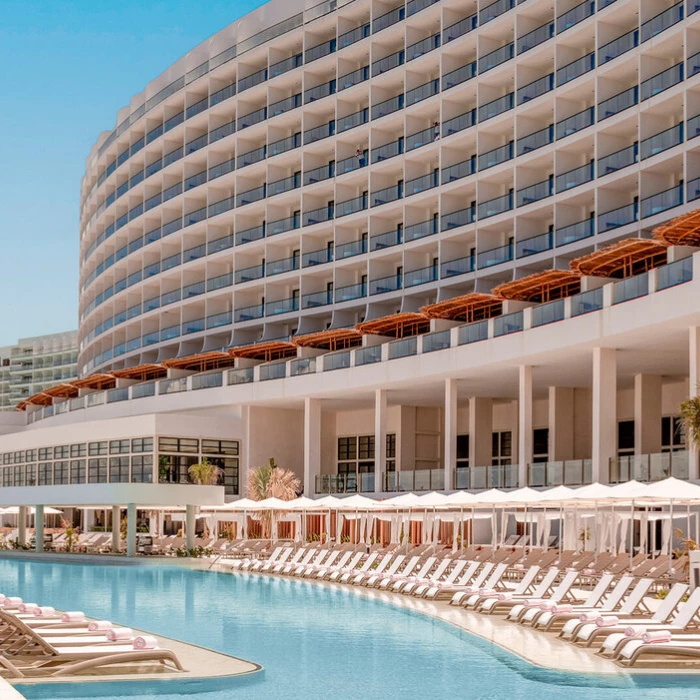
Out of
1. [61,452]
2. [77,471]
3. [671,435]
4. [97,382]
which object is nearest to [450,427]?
[671,435]

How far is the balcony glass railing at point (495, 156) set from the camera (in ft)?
162

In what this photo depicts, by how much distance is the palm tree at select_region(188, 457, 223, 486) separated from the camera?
163ft

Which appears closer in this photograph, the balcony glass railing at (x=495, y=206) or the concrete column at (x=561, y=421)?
the concrete column at (x=561, y=421)

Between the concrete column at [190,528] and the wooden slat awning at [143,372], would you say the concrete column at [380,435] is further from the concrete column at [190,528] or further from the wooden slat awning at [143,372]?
the wooden slat awning at [143,372]

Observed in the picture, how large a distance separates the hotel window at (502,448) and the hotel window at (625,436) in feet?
19.5

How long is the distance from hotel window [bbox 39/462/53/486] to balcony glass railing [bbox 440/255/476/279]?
20.6 meters

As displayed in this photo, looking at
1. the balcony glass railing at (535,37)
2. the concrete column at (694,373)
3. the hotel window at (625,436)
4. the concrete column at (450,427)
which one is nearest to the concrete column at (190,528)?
the concrete column at (450,427)

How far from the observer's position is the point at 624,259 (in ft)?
121

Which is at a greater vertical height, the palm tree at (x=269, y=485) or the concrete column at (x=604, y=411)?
the concrete column at (x=604, y=411)

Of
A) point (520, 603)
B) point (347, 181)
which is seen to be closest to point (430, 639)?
point (520, 603)

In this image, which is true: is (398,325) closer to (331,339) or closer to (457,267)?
(331,339)

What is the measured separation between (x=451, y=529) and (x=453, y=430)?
5.12 metres

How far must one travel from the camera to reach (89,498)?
43.1 metres

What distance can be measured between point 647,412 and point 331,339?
586 inches
